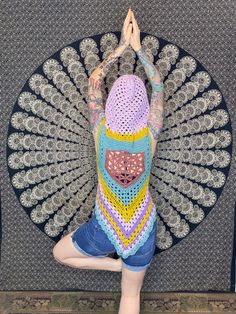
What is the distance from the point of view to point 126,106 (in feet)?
6.56

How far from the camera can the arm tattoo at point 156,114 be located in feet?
7.08

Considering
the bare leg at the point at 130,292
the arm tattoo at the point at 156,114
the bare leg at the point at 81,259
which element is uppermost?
the arm tattoo at the point at 156,114

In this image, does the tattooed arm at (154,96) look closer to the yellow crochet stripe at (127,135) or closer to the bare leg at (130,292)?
the yellow crochet stripe at (127,135)

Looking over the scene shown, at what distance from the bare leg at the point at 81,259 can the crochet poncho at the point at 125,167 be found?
0.12 metres

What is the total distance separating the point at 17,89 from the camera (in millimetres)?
2404

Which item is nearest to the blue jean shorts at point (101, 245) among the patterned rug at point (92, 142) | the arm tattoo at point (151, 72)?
the patterned rug at point (92, 142)

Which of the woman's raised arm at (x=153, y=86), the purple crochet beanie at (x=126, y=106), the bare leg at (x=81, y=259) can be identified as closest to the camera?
the purple crochet beanie at (x=126, y=106)

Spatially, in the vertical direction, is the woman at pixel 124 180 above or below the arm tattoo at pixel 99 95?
below

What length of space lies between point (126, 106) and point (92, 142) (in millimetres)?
460

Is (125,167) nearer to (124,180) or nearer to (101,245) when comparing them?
(124,180)

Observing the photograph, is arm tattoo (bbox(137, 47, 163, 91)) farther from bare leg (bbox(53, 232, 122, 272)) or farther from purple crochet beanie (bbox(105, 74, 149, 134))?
bare leg (bbox(53, 232, 122, 272))

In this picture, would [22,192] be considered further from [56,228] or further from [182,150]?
[182,150]

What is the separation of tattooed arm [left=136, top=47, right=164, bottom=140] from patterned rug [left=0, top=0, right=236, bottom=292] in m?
0.17

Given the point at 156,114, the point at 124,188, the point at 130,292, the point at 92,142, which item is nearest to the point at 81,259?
the point at 130,292
